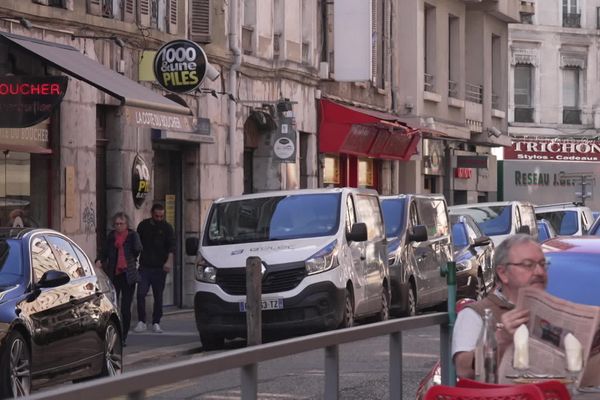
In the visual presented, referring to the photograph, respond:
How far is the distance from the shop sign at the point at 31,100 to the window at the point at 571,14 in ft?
180

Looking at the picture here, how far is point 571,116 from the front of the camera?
75.6 metres

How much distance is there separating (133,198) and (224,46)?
5.28 metres

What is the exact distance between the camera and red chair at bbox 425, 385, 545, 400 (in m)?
6.73

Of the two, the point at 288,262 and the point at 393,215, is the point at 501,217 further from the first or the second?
the point at 288,262

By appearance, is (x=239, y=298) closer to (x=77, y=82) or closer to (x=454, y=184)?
(x=77, y=82)

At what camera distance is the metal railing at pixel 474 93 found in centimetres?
5284

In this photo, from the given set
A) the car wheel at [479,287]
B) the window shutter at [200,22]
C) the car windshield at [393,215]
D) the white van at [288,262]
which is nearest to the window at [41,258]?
the white van at [288,262]

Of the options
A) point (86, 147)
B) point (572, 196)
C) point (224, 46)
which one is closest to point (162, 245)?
point (86, 147)

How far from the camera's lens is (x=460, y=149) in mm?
52312

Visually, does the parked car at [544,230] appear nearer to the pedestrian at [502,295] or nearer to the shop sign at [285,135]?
the shop sign at [285,135]

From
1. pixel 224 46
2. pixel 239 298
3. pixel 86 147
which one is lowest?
pixel 239 298

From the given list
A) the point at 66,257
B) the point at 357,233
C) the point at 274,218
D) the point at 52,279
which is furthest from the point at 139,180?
the point at 52,279

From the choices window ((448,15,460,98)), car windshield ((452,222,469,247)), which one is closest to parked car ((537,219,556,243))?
car windshield ((452,222,469,247))

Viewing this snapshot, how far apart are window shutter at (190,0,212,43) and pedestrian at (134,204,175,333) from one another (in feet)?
23.6
